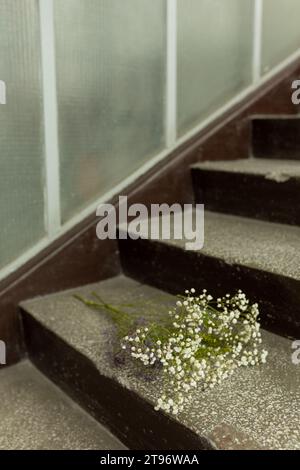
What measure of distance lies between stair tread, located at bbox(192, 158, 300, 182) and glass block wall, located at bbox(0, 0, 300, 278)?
15 centimetres

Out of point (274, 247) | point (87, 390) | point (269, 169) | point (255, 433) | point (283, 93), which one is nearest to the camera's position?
point (255, 433)

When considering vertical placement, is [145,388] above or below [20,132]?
below

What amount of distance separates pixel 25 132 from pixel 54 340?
59cm

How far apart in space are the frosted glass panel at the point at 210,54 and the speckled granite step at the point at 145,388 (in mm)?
729

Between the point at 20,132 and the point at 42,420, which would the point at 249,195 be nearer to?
the point at 20,132

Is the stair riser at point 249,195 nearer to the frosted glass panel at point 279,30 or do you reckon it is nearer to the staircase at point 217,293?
the staircase at point 217,293

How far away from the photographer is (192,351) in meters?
1.02

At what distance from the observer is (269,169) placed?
161cm

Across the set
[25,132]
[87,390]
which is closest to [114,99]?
[25,132]

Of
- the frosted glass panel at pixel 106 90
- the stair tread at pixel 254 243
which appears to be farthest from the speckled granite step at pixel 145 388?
the frosted glass panel at pixel 106 90

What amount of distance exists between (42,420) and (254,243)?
706mm

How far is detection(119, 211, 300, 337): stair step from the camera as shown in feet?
3.87

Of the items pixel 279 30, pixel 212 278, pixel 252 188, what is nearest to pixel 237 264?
pixel 212 278
